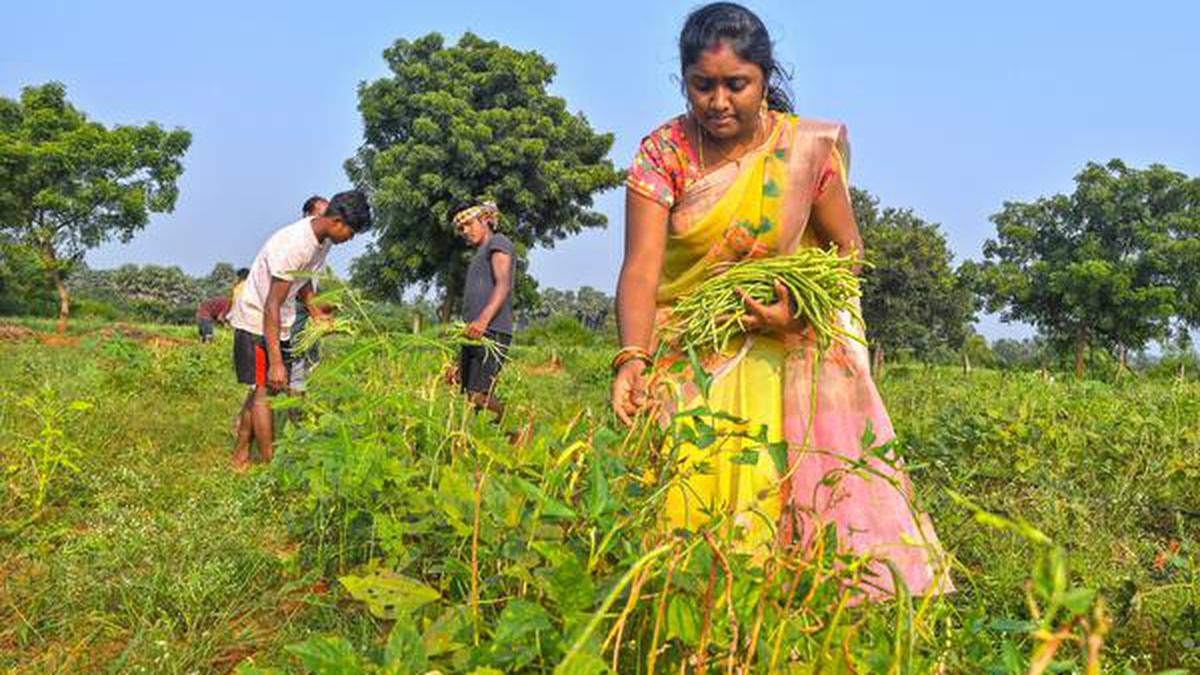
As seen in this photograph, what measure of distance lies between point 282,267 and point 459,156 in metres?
20.2

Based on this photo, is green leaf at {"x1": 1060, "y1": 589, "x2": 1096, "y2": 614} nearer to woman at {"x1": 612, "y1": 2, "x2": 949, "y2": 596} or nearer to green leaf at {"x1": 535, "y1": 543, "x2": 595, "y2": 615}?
green leaf at {"x1": 535, "y1": 543, "x2": 595, "y2": 615}

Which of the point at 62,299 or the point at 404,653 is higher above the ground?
the point at 62,299

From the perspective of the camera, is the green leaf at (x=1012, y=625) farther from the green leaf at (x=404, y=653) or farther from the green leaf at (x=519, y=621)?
the green leaf at (x=404, y=653)

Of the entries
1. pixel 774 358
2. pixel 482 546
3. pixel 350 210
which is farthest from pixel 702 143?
pixel 350 210

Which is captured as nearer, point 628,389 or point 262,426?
point 628,389

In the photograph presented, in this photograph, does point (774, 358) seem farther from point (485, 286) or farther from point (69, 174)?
point (69, 174)

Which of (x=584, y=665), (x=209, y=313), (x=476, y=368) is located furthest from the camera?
(x=209, y=313)

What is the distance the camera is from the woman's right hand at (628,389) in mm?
1850

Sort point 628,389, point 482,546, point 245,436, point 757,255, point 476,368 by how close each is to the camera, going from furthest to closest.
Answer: point 476,368 < point 245,436 < point 757,255 < point 628,389 < point 482,546

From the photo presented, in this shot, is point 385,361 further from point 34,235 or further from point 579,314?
point 579,314

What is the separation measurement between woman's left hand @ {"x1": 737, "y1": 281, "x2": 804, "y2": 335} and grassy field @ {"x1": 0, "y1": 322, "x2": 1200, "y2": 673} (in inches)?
17.8

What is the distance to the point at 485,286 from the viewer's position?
4.99 meters

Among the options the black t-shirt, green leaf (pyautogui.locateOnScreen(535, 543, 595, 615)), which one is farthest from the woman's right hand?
the black t-shirt

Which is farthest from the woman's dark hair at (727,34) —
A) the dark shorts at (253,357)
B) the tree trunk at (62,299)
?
the tree trunk at (62,299)
